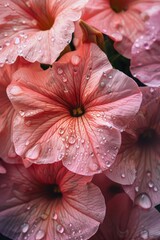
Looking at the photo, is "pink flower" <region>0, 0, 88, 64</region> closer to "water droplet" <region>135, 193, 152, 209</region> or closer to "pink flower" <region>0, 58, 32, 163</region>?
"pink flower" <region>0, 58, 32, 163</region>

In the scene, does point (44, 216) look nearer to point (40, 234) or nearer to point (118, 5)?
point (40, 234)

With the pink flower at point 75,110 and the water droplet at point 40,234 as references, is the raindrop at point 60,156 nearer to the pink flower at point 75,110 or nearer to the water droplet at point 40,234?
the pink flower at point 75,110

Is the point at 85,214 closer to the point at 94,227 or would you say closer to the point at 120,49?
the point at 94,227

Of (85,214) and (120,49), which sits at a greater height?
(120,49)

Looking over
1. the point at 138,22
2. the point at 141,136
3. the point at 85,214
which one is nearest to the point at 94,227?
the point at 85,214

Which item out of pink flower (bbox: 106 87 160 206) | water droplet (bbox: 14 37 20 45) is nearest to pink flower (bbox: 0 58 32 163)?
water droplet (bbox: 14 37 20 45)

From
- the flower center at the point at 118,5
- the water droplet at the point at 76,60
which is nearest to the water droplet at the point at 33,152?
the water droplet at the point at 76,60
